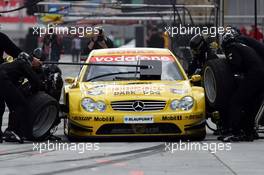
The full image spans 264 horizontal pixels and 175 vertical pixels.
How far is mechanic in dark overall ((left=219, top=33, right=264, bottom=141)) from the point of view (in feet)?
39.5

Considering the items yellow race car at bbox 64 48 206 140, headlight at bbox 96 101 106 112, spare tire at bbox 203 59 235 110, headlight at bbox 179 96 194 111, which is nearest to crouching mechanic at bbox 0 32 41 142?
yellow race car at bbox 64 48 206 140

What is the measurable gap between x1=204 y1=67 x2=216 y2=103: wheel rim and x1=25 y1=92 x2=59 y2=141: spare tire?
94.8 inches

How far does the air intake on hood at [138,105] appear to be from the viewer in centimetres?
1172

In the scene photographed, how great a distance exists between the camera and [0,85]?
12008 mm

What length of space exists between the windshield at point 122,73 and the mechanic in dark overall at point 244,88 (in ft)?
3.54

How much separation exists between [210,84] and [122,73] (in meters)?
1.39

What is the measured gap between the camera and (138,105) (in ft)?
38.5

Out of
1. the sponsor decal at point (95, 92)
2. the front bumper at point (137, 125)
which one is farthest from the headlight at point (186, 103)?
the sponsor decal at point (95, 92)

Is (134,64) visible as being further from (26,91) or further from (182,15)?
(182,15)

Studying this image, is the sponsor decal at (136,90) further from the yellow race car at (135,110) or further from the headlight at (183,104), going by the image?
the headlight at (183,104)

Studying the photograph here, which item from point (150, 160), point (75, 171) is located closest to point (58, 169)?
point (75, 171)

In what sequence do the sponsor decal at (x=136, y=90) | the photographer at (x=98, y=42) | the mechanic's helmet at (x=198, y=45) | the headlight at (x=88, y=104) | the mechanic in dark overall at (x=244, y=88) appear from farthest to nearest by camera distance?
the photographer at (x=98, y=42), the mechanic's helmet at (x=198, y=45), the mechanic in dark overall at (x=244, y=88), the sponsor decal at (x=136, y=90), the headlight at (x=88, y=104)

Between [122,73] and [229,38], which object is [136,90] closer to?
[122,73]

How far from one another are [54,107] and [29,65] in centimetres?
74
